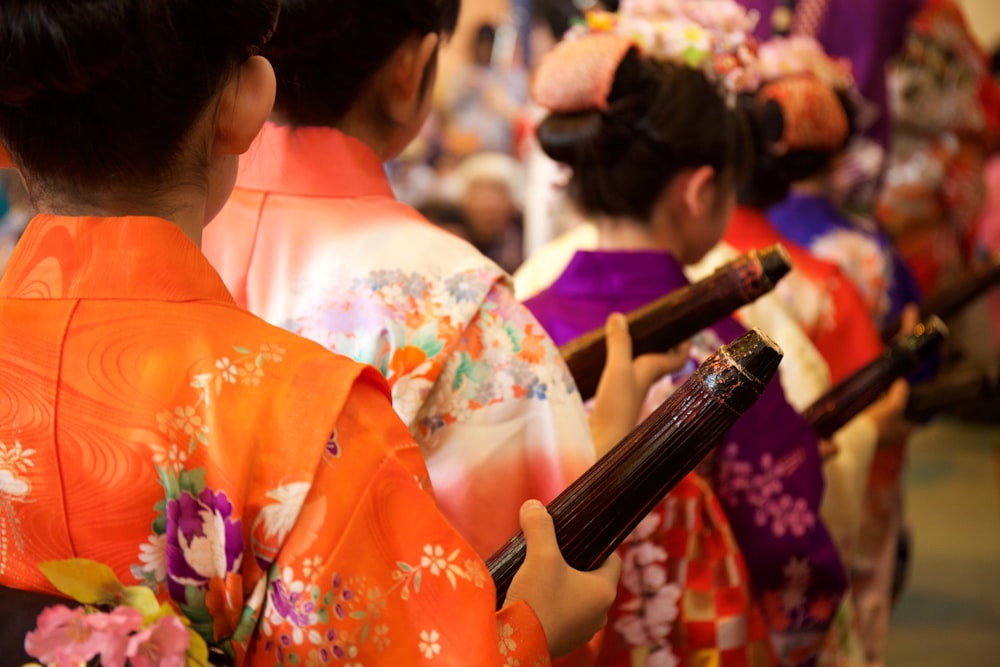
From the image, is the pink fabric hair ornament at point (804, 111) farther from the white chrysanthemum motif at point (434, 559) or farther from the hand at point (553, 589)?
the white chrysanthemum motif at point (434, 559)

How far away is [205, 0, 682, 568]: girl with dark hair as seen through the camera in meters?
1.09

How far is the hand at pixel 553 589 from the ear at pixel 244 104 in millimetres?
356

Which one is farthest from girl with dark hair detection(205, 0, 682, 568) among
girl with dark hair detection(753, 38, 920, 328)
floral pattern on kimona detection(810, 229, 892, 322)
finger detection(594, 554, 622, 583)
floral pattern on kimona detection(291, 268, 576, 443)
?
floral pattern on kimona detection(810, 229, 892, 322)

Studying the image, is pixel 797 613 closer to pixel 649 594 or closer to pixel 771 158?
pixel 649 594

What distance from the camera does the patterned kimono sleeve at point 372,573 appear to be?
0.75 m

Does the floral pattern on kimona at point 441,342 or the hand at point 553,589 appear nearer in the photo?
the hand at point 553,589

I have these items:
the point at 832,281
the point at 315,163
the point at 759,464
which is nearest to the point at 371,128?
the point at 315,163

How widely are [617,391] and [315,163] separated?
40cm

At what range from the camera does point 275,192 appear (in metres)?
1.21

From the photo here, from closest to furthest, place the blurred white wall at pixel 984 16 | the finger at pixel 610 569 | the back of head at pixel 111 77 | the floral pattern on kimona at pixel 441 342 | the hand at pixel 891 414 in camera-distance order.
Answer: the back of head at pixel 111 77 → the finger at pixel 610 569 → the floral pattern on kimona at pixel 441 342 → the hand at pixel 891 414 → the blurred white wall at pixel 984 16

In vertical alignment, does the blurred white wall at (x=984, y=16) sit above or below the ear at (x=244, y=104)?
below

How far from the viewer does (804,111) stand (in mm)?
2090

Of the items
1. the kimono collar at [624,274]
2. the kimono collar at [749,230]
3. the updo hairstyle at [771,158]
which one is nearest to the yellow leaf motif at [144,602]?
the kimono collar at [624,274]

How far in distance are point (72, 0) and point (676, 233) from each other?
1.03 metres
